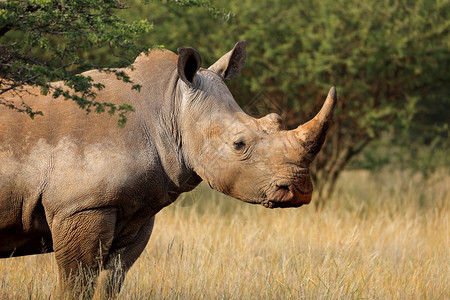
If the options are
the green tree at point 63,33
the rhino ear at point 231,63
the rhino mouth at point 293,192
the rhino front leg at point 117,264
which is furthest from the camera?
the rhino ear at point 231,63

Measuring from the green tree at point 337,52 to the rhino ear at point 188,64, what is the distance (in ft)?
16.7

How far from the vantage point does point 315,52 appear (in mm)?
10234

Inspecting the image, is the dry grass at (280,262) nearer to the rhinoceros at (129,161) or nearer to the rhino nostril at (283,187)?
the rhinoceros at (129,161)

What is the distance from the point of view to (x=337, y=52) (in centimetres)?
1047

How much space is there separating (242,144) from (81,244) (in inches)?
45.4

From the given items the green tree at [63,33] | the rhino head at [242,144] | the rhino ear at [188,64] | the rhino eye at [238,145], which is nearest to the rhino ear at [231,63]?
the rhino head at [242,144]

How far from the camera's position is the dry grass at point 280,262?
17.3ft

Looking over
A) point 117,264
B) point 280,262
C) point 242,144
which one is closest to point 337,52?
point 280,262

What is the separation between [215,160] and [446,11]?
6.62m

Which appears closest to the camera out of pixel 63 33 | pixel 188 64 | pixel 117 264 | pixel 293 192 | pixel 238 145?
pixel 63 33

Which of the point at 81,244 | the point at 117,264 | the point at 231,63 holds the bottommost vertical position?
the point at 117,264

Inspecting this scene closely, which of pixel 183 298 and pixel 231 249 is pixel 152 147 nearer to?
pixel 183 298

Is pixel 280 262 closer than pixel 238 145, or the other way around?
pixel 238 145

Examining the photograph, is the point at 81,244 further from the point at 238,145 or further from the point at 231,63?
the point at 231,63
